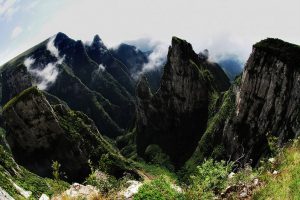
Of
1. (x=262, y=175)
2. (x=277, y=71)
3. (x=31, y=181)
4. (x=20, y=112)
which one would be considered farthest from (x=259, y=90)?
(x=262, y=175)

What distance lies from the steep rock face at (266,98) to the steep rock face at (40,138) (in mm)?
57668

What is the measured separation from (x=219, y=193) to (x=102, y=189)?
463cm

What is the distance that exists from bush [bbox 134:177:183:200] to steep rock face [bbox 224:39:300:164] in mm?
87826

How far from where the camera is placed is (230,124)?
16350 cm

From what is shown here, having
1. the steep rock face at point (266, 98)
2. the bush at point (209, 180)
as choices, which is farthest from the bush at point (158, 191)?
the steep rock face at point (266, 98)

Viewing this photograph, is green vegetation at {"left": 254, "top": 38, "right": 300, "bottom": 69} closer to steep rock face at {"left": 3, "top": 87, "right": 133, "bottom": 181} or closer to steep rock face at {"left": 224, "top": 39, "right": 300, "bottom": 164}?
steep rock face at {"left": 224, "top": 39, "right": 300, "bottom": 164}

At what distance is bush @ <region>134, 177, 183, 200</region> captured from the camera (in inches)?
649

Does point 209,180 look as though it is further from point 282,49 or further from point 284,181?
point 282,49

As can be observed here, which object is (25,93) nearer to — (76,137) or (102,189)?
(76,137)

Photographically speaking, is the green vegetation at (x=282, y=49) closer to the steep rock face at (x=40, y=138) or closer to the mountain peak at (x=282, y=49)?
the mountain peak at (x=282, y=49)

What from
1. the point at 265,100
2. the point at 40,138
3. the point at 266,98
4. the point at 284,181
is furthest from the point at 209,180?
the point at 40,138

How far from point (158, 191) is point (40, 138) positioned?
15662 cm

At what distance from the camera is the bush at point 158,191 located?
16.5m

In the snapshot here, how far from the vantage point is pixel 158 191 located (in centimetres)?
1666
